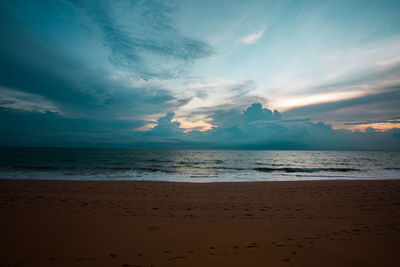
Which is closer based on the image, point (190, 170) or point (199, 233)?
point (199, 233)

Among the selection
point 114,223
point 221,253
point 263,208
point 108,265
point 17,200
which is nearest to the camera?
point 108,265

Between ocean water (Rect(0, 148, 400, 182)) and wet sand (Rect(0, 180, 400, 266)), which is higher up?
wet sand (Rect(0, 180, 400, 266))

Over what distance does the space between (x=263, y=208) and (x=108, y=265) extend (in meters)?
6.26

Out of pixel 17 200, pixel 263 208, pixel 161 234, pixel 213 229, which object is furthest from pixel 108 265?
pixel 17 200

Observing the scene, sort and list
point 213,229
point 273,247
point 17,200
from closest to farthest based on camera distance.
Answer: point 273,247 < point 213,229 < point 17,200

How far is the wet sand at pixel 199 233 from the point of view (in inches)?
154

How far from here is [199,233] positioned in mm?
5145

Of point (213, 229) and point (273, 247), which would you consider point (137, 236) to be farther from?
point (273, 247)

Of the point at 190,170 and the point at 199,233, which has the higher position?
the point at 199,233

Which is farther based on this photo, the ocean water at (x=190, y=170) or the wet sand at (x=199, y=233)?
the ocean water at (x=190, y=170)

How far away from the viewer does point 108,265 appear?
3656 millimetres

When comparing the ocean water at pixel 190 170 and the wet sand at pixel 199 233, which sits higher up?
the wet sand at pixel 199 233

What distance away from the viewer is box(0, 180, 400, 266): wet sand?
390 centimetres

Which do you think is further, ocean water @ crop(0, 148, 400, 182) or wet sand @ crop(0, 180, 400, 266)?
ocean water @ crop(0, 148, 400, 182)
